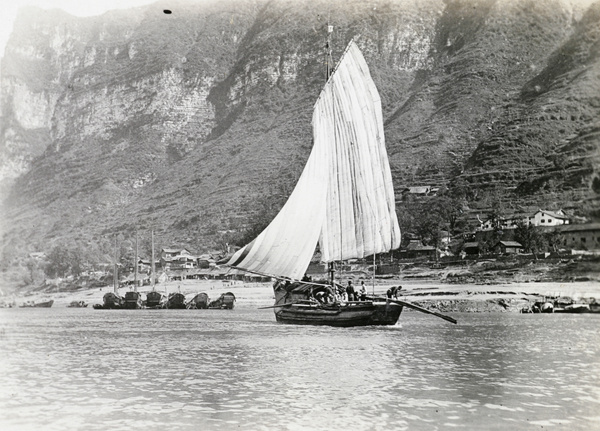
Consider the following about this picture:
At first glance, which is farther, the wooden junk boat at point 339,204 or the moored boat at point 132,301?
the moored boat at point 132,301

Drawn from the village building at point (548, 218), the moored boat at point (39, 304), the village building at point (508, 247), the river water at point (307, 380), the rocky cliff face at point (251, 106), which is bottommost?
the river water at point (307, 380)

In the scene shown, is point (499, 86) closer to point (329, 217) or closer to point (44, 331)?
point (329, 217)

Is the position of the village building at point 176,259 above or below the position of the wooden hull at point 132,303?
above

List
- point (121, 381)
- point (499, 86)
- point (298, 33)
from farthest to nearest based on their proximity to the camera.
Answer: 1. point (298, 33)
2. point (499, 86)
3. point (121, 381)

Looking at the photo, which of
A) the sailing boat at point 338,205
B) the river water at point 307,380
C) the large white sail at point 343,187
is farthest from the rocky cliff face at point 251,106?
the river water at point 307,380

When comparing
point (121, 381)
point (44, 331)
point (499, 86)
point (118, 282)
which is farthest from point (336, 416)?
point (499, 86)

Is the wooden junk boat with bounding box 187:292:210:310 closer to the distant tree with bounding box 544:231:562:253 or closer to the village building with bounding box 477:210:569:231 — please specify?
the village building with bounding box 477:210:569:231

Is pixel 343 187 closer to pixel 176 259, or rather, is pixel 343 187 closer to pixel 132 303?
pixel 132 303

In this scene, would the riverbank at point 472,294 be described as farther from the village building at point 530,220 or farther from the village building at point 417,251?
the village building at point 417,251
